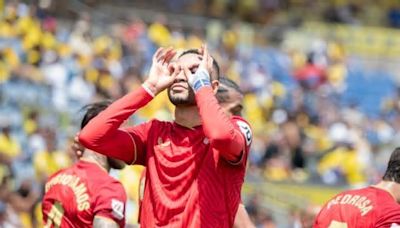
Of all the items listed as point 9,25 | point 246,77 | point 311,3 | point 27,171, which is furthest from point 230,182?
point 311,3

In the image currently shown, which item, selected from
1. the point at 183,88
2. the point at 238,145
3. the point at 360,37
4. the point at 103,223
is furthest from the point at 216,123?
the point at 360,37

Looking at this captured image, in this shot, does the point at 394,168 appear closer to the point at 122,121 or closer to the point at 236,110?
the point at 236,110

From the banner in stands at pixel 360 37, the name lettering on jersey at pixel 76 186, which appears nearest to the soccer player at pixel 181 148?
the name lettering on jersey at pixel 76 186

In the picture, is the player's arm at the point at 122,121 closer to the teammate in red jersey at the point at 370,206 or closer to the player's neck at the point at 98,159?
the player's neck at the point at 98,159

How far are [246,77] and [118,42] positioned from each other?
2559 mm

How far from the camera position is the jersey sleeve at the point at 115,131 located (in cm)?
649

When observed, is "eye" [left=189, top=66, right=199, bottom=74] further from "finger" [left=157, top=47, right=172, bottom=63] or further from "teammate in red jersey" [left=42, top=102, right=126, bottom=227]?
"teammate in red jersey" [left=42, top=102, right=126, bottom=227]

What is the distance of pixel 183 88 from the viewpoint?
6441mm

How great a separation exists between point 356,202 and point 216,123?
54.2 inches

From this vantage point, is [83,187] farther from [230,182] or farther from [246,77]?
[246,77]

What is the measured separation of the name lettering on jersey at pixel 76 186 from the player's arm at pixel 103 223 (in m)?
0.14

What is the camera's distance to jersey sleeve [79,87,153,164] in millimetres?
6488

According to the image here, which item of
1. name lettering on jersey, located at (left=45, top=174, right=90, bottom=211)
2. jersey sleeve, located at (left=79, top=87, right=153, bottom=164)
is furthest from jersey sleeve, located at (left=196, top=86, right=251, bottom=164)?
name lettering on jersey, located at (left=45, top=174, right=90, bottom=211)

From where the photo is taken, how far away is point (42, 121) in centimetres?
1625
